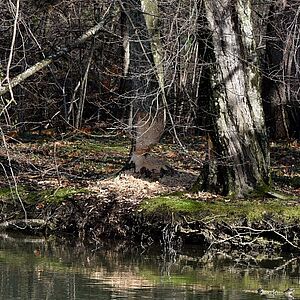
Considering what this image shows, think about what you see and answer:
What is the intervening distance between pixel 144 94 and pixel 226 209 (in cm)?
239

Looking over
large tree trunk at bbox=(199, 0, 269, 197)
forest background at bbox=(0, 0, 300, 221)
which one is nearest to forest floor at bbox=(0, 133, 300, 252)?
forest background at bbox=(0, 0, 300, 221)

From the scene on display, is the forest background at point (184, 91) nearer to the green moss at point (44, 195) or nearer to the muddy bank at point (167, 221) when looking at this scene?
the green moss at point (44, 195)

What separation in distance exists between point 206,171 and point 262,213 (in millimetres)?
1740

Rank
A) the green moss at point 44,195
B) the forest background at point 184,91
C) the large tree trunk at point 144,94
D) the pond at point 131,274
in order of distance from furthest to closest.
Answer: the green moss at point 44,195
the large tree trunk at point 144,94
the forest background at point 184,91
the pond at point 131,274

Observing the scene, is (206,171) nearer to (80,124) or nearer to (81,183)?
(81,183)

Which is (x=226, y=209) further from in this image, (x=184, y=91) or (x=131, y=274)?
(x=184, y=91)

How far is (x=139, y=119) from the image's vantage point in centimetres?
1568

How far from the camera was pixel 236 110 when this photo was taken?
14.1 meters

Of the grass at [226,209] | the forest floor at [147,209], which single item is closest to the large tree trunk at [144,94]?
the forest floor at [147,209]

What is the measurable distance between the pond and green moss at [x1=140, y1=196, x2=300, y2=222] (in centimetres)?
58

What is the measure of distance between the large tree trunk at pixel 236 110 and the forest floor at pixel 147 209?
371 millimetres

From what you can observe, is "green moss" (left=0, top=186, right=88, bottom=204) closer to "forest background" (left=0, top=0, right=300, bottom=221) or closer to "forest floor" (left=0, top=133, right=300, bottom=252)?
"forest floor" (left=0, top=133, right=300, bottom=252)

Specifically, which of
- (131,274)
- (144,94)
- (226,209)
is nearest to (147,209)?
(226,209)

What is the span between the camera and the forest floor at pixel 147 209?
13070mm
